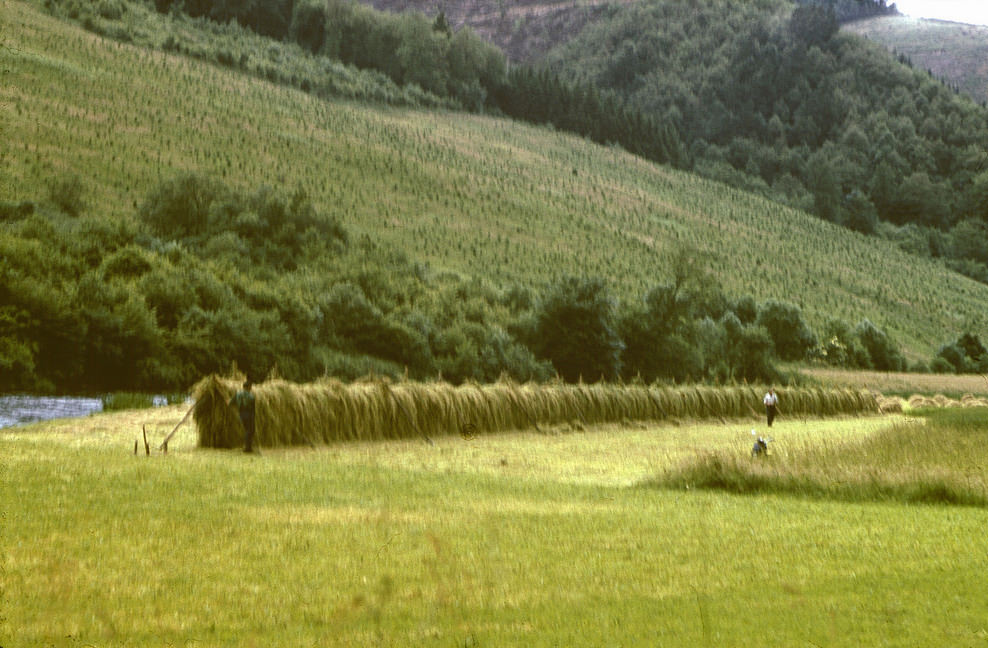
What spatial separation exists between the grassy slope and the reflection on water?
97.8 ft

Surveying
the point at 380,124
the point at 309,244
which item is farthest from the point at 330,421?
the point at 380,124

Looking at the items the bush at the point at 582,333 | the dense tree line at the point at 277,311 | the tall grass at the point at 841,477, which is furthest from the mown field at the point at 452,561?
the bush at the point at 582,333

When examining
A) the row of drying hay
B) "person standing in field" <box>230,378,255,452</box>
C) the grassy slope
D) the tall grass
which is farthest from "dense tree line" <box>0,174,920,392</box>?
the tall grass

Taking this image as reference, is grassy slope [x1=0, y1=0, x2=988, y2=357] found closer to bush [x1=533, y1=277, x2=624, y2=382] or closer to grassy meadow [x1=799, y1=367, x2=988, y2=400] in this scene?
grassy meadow [x1=799, y1=367, x2=988, y2=400]

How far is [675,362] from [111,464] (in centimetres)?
5272

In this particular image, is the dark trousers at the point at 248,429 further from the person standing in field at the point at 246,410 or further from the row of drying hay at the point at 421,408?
the row of drying hay at the point at 421,408

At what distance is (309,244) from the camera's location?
75.6 meters

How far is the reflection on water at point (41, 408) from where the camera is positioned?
33.0 m

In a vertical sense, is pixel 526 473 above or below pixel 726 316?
above

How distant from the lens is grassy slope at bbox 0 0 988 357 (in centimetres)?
9056

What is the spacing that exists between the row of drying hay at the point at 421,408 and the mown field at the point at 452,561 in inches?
231

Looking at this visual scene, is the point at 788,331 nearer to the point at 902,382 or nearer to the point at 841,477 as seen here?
the point at 902,382

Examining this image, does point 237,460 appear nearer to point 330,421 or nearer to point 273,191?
point 330,421

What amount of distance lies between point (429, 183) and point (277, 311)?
68483 mm
